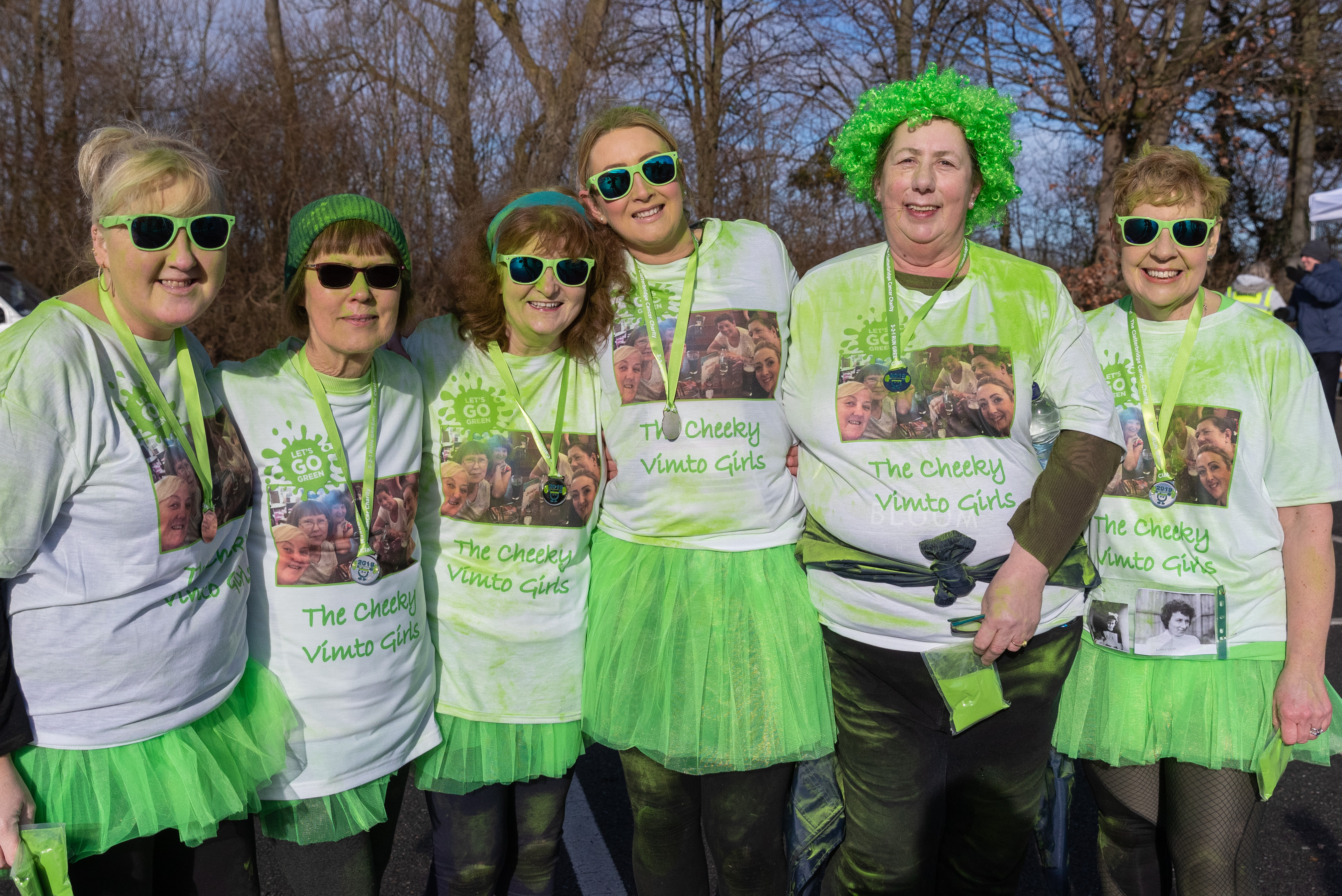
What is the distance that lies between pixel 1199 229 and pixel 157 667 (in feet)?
9.20

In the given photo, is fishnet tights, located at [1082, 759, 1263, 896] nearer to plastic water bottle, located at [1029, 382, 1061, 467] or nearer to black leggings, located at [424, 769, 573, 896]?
plastic water bottle, located at [1029, 382, 1061, 467]

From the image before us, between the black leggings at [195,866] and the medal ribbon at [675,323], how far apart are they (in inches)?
61.3

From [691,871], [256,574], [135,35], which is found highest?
[135,35]

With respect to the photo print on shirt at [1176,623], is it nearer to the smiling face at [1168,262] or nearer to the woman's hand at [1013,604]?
the woman's hand at [1013,604]

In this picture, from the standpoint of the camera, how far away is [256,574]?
2357 mm

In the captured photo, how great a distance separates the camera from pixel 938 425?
250cm

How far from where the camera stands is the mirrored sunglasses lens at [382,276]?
2428 mm

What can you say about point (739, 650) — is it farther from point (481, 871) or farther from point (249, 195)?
point (249, 195)

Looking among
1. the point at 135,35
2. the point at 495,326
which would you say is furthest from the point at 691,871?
the point at 135,35

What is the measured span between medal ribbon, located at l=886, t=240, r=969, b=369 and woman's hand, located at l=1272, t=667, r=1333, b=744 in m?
1.33

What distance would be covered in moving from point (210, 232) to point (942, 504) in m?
1.90

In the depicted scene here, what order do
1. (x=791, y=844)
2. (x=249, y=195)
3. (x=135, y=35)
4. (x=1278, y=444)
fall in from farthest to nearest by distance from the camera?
(x=135, y=35) → (x=249, y=195) → (x=791, y=844) → (x=1278, y=444)

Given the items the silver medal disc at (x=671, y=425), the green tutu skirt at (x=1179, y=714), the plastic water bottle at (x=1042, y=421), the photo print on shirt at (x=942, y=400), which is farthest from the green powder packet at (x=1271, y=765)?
the silver medal disc at (x=671, y=425)

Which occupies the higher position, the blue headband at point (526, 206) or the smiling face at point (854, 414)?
the blue headband at point (526, 206)
